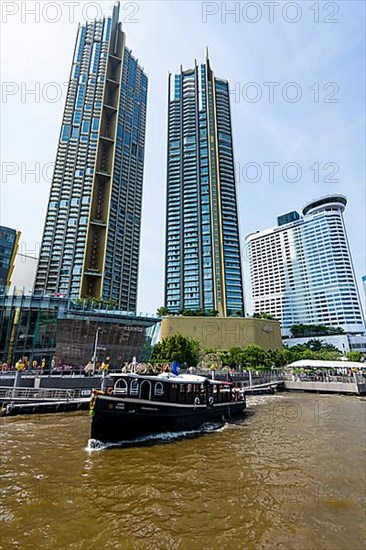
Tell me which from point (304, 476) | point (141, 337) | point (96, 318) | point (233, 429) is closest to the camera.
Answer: point (304, 476)

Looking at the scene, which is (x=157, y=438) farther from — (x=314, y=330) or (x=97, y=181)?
(x=314, y=330)

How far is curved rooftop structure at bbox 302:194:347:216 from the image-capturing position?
15225 centimetres

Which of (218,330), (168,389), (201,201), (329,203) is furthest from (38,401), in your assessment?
(329,203)

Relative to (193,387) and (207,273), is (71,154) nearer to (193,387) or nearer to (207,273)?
(207,273)

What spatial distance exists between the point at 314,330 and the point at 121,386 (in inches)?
5146

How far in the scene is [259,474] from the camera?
1052 cm

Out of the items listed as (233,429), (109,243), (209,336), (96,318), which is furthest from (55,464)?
(109,243)

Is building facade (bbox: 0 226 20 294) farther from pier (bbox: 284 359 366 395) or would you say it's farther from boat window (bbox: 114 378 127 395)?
boat window (bbox: 114 378 127 395)

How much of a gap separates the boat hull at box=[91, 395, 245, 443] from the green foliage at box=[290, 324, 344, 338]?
4898 inches

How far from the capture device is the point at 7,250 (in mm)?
79812

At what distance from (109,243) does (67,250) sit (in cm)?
1491

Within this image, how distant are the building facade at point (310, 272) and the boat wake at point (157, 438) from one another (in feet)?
441

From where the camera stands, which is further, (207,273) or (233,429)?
(207,273)

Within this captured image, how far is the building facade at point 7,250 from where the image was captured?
3093 inches
